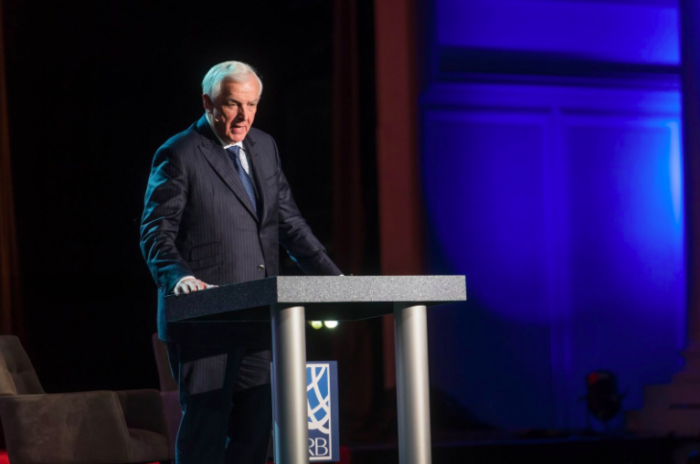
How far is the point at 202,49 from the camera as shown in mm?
4723

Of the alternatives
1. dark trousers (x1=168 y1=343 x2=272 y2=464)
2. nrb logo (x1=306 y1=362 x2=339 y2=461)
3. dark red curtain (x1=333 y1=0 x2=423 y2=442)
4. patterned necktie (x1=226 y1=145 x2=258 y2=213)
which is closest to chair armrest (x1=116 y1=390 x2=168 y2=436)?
nrb logo (x1=306 y1=362 x2=339 y2=461)

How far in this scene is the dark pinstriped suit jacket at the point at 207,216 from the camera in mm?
1757

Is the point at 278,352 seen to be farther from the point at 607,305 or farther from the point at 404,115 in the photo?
the point at 607,305

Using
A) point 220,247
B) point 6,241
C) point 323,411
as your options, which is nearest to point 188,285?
point 220,247

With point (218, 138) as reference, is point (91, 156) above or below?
above

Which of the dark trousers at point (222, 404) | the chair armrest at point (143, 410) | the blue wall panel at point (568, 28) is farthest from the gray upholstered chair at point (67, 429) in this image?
the blue wall panel at point (568, 28)

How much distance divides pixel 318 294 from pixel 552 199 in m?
4.40

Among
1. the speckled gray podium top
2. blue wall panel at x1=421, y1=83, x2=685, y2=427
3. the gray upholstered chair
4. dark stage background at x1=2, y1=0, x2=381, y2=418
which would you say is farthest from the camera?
blue wall panel at x1=421, y1=83, x2=685, y2=427

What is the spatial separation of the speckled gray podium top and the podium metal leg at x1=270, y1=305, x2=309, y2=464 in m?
0.02

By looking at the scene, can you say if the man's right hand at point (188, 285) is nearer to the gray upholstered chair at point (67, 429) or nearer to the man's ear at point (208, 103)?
the man's ear at point (208, 103)

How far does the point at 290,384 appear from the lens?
129 centimetres

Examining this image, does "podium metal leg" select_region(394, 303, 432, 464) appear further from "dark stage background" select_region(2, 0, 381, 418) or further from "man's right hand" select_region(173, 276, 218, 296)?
"dark stage background" select_region(2, 0, 381, 418)

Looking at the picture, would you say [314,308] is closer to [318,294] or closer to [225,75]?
[318,294]

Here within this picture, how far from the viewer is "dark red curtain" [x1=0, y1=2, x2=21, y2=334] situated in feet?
14.1
